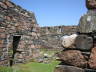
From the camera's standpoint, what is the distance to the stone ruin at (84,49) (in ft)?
8.24

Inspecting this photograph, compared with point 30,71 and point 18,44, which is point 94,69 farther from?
point 18,44

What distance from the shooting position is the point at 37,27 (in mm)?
10586

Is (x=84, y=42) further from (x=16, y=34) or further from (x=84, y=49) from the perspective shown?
(x=16, y=34)

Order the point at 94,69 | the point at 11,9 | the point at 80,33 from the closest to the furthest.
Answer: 1. the point at 94,69
2. the point at 80,33
3. the point at 11,9

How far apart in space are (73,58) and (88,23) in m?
0.52

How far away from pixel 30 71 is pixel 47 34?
8.52m

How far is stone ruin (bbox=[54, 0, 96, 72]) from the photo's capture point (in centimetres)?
251

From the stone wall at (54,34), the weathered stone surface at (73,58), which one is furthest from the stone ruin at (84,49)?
the stone wall at (54,34)

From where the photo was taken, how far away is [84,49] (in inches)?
101

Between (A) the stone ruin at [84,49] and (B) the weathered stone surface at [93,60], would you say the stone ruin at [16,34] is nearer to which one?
(A) the stone ruin at [84,49]

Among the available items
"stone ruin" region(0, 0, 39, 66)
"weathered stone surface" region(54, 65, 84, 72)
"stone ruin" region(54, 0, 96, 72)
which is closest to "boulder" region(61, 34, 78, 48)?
"stone ruin" region(54, 0, 96, 72)

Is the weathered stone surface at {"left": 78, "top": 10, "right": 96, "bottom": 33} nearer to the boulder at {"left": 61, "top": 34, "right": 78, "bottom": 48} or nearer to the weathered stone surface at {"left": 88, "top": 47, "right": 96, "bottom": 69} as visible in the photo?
the boulder at {"left": 61, "top": 34, "right": 78, "bottom": 48}

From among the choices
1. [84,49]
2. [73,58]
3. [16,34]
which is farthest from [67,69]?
[16,34]

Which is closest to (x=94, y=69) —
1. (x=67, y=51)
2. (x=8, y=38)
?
(x=67, y=51)
